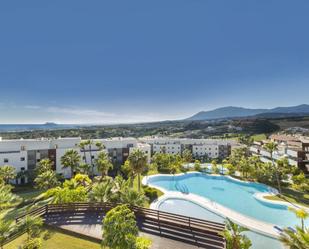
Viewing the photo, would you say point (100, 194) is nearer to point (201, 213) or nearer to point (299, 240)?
point (201, 213)

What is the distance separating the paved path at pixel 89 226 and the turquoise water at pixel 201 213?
906 cm

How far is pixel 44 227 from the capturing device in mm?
12867

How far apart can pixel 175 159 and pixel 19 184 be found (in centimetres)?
3230

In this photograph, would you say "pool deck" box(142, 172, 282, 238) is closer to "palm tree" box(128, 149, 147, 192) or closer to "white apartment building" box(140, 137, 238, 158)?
"palm tree" box(128, 149, 147, 192)

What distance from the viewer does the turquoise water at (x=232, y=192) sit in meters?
22.0

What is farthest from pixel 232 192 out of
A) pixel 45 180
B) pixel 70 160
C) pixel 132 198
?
pixel 45 180

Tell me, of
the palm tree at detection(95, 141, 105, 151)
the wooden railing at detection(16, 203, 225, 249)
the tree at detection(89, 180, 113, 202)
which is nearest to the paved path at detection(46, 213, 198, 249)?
the wooden railing at detection(16, 203, 225, 249)

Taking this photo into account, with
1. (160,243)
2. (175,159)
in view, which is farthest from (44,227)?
(175,159)

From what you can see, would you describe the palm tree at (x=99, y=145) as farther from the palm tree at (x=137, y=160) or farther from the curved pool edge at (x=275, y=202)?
the curved pool edge at (x=275, y=202)

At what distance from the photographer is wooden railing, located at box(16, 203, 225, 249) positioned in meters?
10.7

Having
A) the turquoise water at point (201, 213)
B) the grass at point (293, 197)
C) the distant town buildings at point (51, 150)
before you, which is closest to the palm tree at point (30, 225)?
the turquoise water at point (201, 213)

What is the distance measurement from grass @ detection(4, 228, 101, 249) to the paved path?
45 centimetres

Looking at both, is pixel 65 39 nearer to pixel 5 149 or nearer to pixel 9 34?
pixel 9 34

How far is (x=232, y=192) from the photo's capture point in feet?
101
